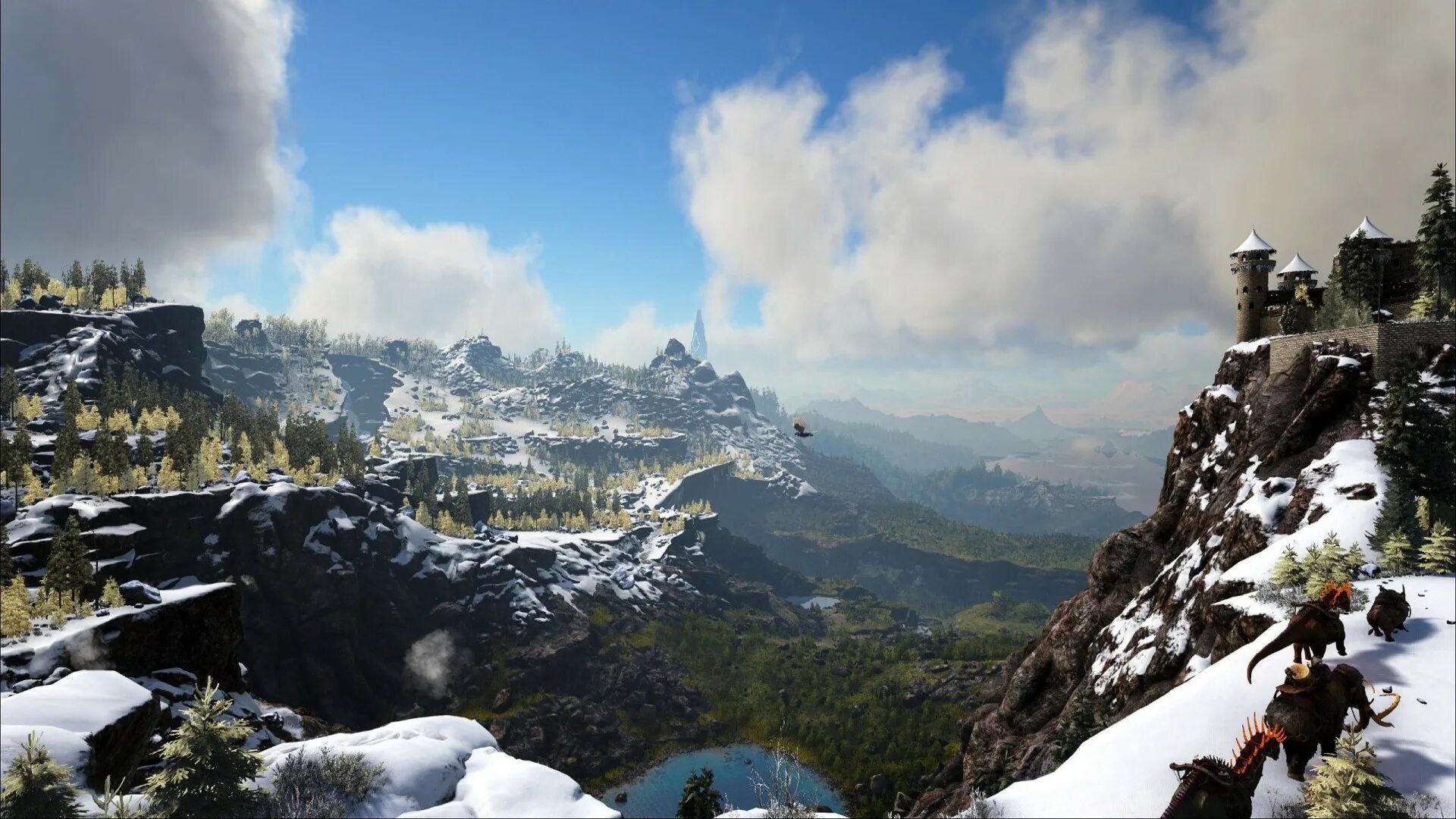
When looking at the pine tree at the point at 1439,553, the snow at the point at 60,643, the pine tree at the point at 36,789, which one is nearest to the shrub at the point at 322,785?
the pine tree at the point at 36,789

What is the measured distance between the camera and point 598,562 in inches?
7357

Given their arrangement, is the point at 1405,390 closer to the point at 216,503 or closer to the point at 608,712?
the point at 608,712

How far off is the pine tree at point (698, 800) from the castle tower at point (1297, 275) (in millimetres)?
71538

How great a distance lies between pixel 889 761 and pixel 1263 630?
10058cm

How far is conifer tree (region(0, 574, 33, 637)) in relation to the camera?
59781mm

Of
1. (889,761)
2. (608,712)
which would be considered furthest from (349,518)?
(889,761)

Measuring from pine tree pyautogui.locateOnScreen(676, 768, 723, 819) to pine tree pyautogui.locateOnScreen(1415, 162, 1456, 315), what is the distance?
240 feet

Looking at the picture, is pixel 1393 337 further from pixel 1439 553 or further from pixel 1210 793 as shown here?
pixel 1210 793

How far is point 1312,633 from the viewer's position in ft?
61.0

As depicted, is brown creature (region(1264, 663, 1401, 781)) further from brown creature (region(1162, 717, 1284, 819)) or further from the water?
the water

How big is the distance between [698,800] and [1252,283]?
70.2m

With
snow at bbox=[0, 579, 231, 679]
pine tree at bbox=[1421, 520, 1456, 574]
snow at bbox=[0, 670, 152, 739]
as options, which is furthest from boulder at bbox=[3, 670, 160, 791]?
pine tree at bbox=[1421, 520, 1456, 574]

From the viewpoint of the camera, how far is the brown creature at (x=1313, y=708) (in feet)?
53.1

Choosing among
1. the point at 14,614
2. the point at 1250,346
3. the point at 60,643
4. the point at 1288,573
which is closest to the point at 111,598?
the point at 60,643
